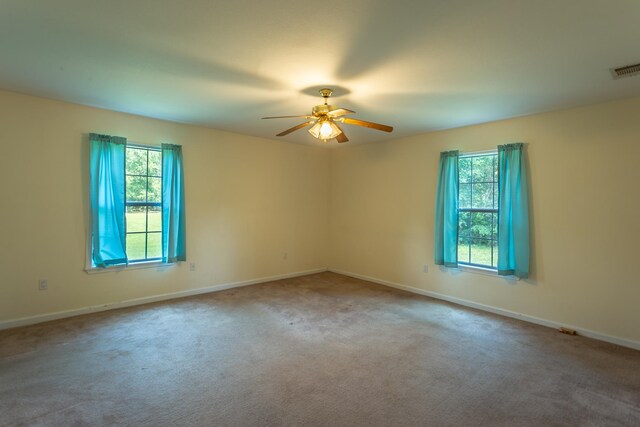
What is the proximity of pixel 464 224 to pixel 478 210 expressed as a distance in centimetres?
29

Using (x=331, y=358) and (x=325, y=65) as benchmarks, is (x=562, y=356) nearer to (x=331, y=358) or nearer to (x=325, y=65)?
(x=331, y=358)

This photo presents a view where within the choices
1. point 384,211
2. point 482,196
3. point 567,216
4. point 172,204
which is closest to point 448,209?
point 482,196

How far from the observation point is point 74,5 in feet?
6.28

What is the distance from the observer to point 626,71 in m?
2.68

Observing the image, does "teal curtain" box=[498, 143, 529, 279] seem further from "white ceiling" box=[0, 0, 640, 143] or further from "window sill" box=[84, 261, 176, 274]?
"window sill" box=[84, 261, 176, 274]

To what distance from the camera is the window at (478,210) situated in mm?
4449

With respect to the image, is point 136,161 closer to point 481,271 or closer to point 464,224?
point 464,224

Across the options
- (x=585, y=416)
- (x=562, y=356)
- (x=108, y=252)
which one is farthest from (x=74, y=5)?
(x=562, y=356)

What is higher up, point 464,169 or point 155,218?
point 464,169

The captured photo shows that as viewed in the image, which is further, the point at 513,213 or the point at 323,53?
the point at 513,213

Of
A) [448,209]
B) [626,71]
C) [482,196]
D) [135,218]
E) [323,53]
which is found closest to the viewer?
[323,53]

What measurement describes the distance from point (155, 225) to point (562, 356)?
5.13m

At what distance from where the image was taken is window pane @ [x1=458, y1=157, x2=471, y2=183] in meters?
4.71

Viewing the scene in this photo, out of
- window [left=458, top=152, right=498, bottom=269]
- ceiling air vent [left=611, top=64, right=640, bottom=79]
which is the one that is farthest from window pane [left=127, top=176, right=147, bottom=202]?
ceiling air vent [left=611, top=64, right=640, bottom=79]
